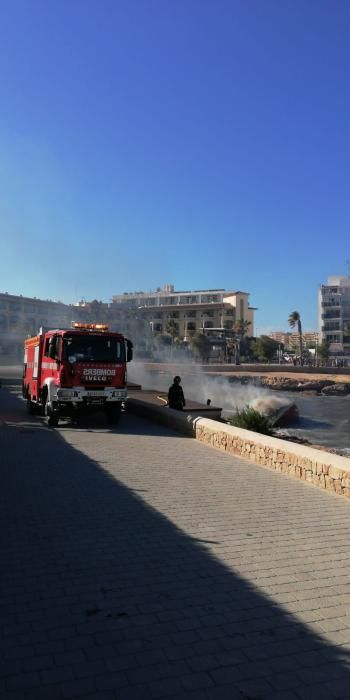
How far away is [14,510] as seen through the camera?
20.1 feet

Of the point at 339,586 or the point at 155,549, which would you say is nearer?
the point at 339,586

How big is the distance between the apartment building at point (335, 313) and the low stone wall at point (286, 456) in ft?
355

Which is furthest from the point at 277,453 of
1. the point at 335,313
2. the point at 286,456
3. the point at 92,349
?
the point at 335,313

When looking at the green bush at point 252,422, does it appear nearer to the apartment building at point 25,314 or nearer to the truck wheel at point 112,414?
the truck wheel at point 112,414

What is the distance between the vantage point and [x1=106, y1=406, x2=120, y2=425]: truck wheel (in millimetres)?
14117

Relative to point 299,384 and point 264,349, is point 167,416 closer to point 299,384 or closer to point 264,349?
point 299,384

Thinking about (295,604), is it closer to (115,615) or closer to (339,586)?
(339,586)

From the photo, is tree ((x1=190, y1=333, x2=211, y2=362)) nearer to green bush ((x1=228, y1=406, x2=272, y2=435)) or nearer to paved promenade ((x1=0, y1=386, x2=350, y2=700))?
green bush ((x1=228, y1=406, x2=272, y2=435))

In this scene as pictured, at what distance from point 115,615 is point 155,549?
1.33 meters

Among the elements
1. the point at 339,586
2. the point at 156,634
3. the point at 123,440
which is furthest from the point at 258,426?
the point at 156,634

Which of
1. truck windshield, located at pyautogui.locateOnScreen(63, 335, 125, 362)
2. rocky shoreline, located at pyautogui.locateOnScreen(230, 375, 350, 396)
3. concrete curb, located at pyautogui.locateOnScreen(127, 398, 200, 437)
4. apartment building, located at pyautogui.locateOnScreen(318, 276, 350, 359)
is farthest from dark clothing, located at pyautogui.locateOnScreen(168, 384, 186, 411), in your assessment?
apartment building, located at pyautogui.locateOnScreen(318, 276, 350, 359)

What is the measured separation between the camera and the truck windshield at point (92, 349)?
1323 cm

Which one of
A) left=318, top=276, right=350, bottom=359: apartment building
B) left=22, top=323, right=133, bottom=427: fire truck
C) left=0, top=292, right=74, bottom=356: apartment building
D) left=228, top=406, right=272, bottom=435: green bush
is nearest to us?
left=22, top=323, right=133, bottom=427: fire truck

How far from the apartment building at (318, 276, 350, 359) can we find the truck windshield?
10587 cm
